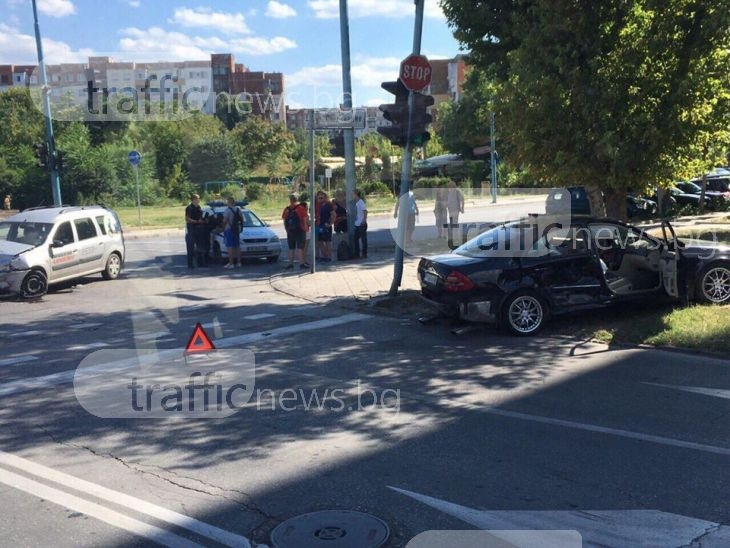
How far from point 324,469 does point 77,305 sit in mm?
9868

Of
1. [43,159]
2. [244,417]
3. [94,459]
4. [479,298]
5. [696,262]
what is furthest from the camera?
[43,159]

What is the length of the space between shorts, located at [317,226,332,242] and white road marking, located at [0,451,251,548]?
13463 mm

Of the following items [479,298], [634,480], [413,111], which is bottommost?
[634,480]

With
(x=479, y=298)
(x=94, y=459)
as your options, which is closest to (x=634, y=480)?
(x=94, y=459)

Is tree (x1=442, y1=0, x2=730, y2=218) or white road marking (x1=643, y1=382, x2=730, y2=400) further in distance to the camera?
tree (x1=442, y1=0, x2=730, y2=218)

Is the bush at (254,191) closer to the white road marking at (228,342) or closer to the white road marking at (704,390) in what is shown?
the white road marking at (228,342)

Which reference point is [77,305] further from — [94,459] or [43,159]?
[43,159]

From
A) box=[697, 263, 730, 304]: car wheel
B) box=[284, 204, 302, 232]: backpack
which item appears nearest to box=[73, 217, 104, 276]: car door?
box=[284, 204, 302, 232]: backpack

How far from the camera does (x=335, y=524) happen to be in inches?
179

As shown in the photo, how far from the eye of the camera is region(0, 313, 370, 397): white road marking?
26.4ft

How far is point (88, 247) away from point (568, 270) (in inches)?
423

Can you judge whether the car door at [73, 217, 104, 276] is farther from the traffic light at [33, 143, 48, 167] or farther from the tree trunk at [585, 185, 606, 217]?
the traffic light at [33, 143, 48, 167]

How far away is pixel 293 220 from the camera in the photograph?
17.6 metres

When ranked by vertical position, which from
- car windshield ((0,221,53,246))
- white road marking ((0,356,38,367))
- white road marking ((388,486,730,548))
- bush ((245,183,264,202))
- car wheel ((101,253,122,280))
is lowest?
white road marking ((388,486,730,548))
